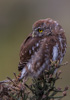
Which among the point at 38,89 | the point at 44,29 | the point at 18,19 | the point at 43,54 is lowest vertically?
the point at 38,89

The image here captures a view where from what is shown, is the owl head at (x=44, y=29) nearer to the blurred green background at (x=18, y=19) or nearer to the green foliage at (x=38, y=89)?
the green foliage at (x=38, y=89)

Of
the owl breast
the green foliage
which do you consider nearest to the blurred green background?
the owl breast

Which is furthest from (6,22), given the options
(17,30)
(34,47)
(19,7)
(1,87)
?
(1,87)

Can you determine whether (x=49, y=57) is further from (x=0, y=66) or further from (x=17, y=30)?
(x=17, y=30)

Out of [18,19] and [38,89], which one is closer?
[38,89]

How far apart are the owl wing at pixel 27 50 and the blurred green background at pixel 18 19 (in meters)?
3.03

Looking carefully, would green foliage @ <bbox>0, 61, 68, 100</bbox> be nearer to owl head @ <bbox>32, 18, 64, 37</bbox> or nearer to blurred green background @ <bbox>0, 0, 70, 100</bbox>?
owl head @ <bbox>32, 18, 64, 37</bbox>

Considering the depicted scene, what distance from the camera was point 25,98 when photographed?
11.6ft

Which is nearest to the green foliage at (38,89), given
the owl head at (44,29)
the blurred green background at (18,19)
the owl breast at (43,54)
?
the owl breast at (43,54)

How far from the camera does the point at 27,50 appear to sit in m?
4.55

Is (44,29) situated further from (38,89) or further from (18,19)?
(18,19)

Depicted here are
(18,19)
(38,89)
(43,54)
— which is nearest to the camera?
(38,89)

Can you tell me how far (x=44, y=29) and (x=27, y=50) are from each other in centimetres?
32

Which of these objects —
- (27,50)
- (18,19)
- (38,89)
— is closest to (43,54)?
(27,50)
